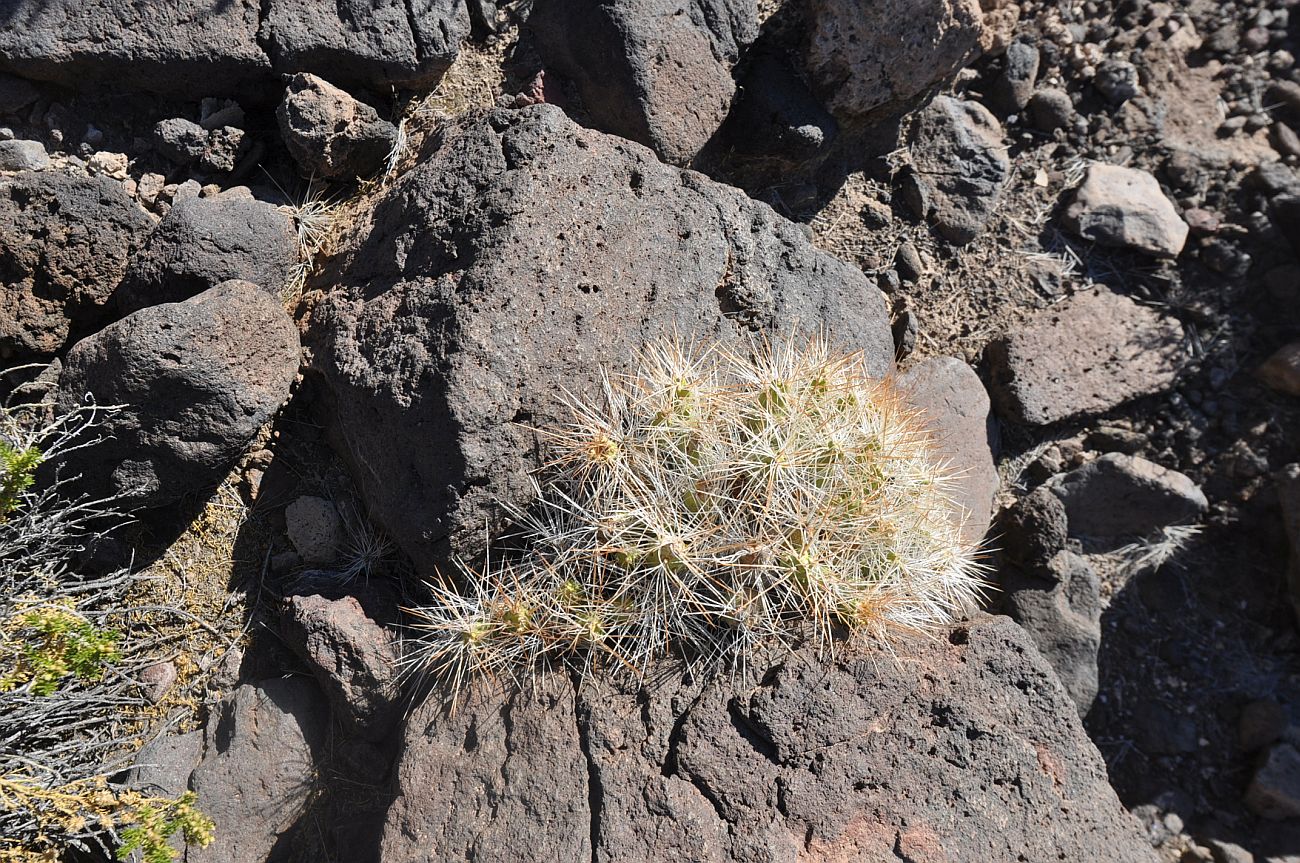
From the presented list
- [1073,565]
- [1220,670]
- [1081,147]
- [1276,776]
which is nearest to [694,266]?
[1073,565]

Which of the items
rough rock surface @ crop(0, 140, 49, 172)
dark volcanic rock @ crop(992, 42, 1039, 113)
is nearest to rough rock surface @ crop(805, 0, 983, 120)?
dark volcanic rock @ crop(992, 42, 1039, 113)

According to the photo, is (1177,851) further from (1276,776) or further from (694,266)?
(694,266)

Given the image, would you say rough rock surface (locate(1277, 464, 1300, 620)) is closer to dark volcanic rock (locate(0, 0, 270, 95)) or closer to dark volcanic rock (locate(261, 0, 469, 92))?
dark volcanic rock (locate(261, 0, 469, 92))

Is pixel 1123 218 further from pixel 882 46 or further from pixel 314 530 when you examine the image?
pixel 314 530

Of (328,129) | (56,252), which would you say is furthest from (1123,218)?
(56,252)

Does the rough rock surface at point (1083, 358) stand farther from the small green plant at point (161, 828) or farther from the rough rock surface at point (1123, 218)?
the small green plant at point (161, 828)

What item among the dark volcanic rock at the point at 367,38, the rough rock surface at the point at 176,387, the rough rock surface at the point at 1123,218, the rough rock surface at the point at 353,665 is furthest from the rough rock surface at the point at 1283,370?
the rough rock surface at the point at 176,387
